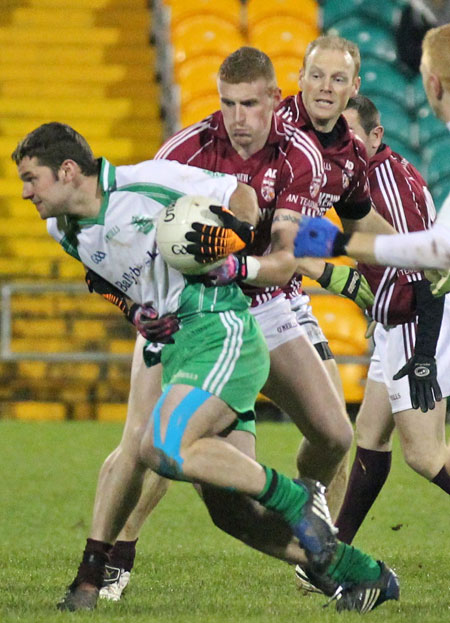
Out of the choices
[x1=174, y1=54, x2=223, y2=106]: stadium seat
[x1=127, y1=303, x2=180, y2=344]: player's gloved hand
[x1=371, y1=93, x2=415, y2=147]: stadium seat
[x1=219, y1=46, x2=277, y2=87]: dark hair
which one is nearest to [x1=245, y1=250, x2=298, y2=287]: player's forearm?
[x1=127, y1=303, x2=180, y2=344]: player's gloved hand

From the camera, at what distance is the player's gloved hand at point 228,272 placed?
179 inches

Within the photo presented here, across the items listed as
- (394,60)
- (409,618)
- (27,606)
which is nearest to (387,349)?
(409,618)

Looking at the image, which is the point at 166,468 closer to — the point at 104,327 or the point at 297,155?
the point at 297,155

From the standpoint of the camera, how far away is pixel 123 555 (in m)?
5.36

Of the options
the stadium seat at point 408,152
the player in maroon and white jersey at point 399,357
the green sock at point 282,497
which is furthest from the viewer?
the stadium seat at point 408,152

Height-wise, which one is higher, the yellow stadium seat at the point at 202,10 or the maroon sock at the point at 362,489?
the yellow stadium seat at the point at 202,10

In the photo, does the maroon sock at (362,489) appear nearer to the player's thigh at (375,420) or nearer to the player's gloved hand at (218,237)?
the player's thigh at (375,420)

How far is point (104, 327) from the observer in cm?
1226

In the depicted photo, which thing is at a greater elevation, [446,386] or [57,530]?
[446,386]

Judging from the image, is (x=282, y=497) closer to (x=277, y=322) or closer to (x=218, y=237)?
(x=218, y=237)

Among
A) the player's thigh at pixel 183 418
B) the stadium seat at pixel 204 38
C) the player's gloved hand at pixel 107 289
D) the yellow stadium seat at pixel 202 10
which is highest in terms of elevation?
the yellow stadium seat at pixel 202 10

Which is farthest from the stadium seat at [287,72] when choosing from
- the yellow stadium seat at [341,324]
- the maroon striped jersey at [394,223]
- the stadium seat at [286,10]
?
the maroon striped jersey at [394,223]

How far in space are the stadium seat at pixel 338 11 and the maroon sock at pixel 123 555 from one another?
11.5m

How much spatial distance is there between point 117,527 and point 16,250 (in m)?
9.29
